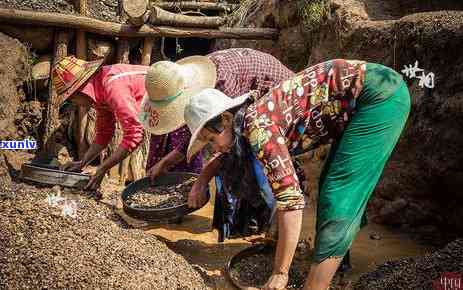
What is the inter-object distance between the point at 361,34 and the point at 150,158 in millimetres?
2262

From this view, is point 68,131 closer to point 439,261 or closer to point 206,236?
point 206,236

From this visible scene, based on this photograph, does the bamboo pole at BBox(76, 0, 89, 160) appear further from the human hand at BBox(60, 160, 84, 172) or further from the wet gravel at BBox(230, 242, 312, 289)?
the wet gravel at BBox(230, 242, 312, 289)

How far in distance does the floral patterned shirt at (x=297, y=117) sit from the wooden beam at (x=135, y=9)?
3586mm

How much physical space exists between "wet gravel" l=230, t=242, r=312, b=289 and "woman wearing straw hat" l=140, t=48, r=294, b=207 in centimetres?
48

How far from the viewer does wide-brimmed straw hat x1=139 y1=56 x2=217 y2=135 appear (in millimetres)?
3156

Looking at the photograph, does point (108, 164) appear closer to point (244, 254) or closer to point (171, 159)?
point (171, 159)

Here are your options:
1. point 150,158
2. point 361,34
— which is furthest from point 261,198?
point 361,34

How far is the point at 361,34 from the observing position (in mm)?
4852

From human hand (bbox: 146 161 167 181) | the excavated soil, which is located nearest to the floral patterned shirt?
human hand (bbox: 146 161 167 181)

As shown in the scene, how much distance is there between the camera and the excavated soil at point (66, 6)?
19.6 ft

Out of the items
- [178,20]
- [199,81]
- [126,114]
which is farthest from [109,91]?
[178,20]

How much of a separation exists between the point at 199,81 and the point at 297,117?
1000 millimetres

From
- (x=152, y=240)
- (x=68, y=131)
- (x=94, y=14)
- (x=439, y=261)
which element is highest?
(x=94, y=14)

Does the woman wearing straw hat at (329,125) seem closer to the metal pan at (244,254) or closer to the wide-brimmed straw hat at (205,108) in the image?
the wide-brimmed straw hat at (205,108)
